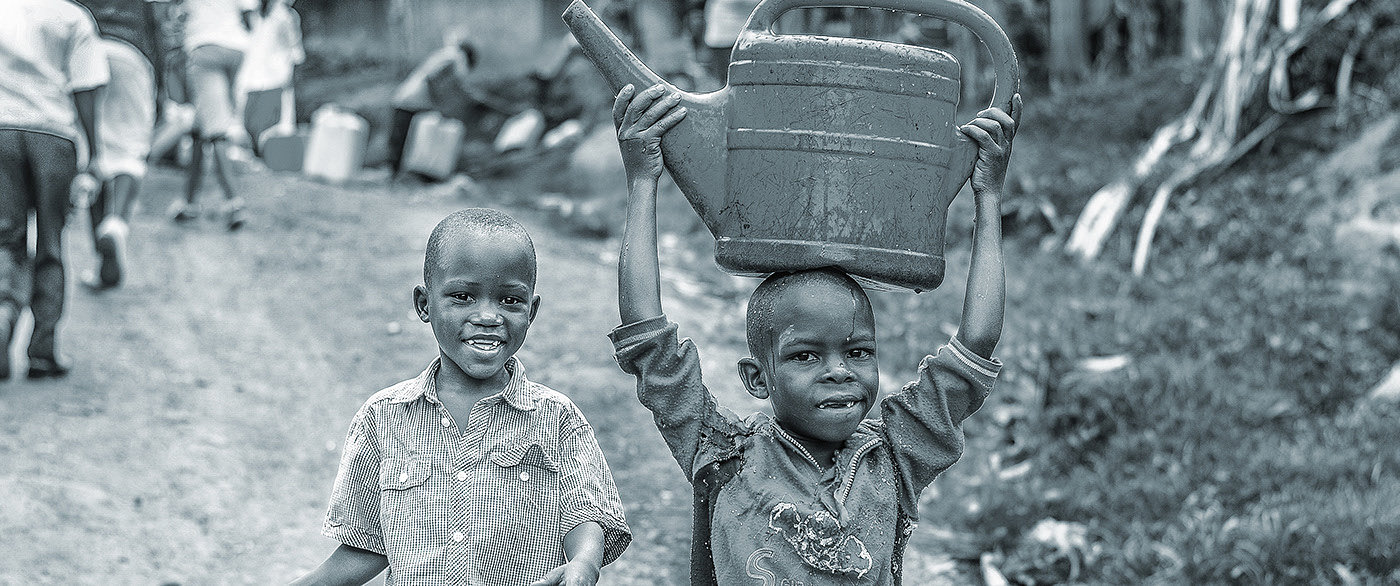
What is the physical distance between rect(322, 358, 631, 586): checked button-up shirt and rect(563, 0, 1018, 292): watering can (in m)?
0.46

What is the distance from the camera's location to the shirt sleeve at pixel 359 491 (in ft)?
8.15

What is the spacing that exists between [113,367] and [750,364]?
4042 mm

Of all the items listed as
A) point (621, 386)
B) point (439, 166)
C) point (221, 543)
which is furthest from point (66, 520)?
point (439, 166)

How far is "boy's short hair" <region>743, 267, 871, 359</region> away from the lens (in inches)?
92.4

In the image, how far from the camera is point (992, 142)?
2393 millimetres

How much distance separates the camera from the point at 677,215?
30.6 ft

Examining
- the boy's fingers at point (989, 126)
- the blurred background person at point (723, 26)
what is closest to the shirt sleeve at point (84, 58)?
the boy's fingers at point (989, 126)

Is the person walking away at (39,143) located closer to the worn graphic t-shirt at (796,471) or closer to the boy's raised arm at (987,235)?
the worn graphic t-shirt at (796,471)

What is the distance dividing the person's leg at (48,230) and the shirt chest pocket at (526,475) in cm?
329

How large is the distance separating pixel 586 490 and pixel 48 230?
11.4 feet

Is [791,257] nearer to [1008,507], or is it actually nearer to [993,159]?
[993,159]

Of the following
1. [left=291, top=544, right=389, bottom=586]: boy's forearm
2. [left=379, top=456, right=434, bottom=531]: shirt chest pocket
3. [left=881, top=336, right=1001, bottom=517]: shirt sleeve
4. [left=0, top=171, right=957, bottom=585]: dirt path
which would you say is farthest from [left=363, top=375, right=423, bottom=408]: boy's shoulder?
[left=0, top=171, right=957, bottom=585]: dirt path

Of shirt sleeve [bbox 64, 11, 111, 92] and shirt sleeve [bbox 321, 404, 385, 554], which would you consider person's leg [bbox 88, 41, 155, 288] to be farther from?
shirt sleeve [bbox 321, 404, 385, 554]

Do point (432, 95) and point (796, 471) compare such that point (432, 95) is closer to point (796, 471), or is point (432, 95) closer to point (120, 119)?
point (120, 119)
